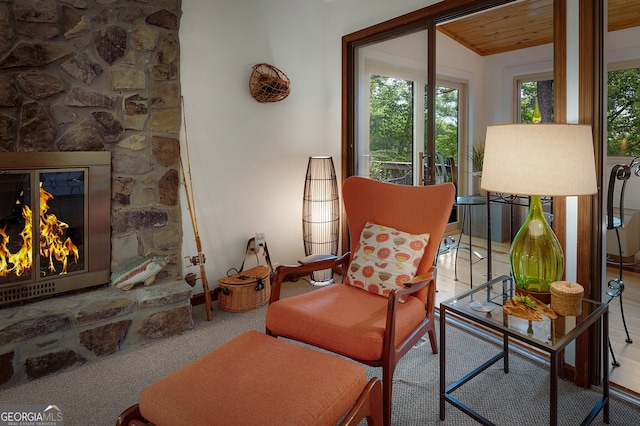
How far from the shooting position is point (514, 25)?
2.47 meters

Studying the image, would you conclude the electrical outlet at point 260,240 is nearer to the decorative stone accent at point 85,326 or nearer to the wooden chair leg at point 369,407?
the decorative stone accent at point 85,326

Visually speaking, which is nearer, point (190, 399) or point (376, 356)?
point (190, 399)

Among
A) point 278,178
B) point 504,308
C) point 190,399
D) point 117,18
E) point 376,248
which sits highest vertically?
point 117,18

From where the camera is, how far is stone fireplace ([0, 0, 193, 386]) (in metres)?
2.34

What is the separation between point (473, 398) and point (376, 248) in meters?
0.88

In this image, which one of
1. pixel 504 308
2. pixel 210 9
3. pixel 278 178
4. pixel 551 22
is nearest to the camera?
pixel 504 308

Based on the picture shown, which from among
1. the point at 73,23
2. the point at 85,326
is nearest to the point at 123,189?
the point at 85,326

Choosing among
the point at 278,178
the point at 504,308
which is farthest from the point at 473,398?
the point at 278,178

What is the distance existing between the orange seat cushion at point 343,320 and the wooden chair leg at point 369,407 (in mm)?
297

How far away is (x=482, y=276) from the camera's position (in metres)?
3.30

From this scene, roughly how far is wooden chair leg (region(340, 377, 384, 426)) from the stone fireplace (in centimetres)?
166

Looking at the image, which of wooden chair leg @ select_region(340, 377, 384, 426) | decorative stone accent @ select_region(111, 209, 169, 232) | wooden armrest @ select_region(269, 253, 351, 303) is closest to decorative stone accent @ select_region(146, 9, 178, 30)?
decorative stone accent @ select_region(111, 209, 169, 232)

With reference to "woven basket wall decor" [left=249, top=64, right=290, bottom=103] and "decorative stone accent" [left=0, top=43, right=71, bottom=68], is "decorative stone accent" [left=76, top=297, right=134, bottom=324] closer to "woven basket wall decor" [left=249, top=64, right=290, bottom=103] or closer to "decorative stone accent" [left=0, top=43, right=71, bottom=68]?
"decorative stone accent" [left=0, top=43, right=71, bottom=68]

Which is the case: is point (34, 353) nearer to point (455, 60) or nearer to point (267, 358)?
point (267, 358)
